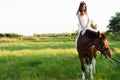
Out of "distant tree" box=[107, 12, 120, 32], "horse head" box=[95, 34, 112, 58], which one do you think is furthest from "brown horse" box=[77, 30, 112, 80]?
"distant tree" box=[107, 12, 120, 32]

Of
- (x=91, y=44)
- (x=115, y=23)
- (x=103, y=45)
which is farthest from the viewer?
(x=115, y=23)

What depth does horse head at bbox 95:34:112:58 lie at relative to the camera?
7.21 metres

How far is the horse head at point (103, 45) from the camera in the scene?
7214mm

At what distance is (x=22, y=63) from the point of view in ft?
38.9

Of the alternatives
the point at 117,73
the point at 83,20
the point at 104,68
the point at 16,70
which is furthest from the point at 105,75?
the point at 16,70

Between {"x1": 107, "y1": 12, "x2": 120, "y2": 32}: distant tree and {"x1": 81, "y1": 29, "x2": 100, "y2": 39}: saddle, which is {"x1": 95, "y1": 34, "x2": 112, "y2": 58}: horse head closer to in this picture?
{"x1": 81, "y1": 29, "x2": 100, "y2": 39}: saddle

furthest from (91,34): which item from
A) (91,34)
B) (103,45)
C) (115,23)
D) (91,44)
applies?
(115,23)

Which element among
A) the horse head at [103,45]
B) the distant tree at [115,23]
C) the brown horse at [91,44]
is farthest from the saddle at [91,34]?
the distant tree at [115,23]

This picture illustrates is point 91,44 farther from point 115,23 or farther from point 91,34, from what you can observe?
point 115,23

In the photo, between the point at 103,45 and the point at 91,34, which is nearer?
the point at 103,45

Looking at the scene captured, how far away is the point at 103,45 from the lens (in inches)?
287

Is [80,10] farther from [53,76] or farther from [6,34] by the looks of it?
[6,34]

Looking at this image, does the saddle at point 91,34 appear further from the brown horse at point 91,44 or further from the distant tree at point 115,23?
the distant tree at point 115,23

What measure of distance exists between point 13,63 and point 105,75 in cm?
429
